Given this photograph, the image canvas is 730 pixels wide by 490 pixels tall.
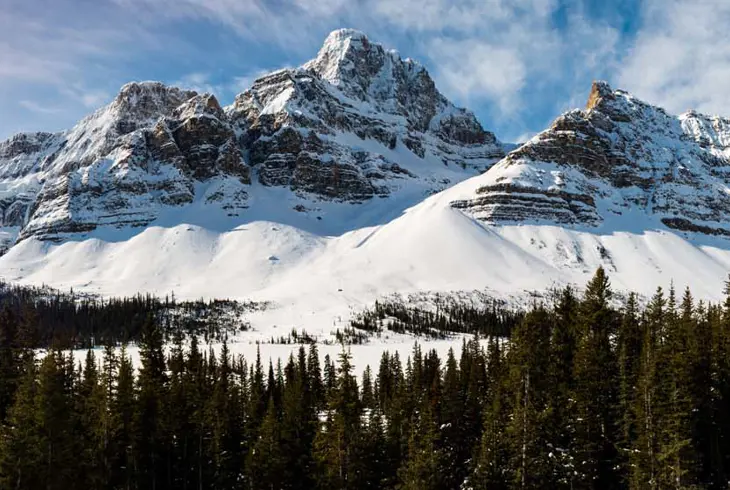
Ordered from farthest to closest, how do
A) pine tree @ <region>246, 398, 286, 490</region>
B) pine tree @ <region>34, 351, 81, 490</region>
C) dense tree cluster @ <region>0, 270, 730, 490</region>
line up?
pine tree @ <region>246, 398, 286, 490</region> < dense tree cluster @ <region>0, 270, 730, 490</region> < pine tree @ <region>34, 351, 81, 490</region>

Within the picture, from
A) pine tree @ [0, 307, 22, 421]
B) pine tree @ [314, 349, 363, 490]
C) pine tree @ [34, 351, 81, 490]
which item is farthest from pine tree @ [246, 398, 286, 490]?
pine tree @ [0, 307, 22, 421]

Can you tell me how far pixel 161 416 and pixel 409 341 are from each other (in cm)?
13175

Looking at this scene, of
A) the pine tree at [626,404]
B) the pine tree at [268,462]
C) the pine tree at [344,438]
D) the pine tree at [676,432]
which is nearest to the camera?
the pine tree at [676,432]

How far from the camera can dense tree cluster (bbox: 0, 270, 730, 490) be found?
3344 cm

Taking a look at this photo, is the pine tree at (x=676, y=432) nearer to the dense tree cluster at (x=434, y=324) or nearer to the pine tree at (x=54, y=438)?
the pine tree at (x=54, y=438)

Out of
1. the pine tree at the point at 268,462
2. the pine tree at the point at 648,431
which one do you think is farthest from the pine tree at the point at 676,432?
Answer: the pine tree at the point at 268,462

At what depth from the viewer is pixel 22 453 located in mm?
32438

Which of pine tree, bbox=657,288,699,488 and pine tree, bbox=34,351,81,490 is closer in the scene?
pine tree, bbox=657,288,699,488

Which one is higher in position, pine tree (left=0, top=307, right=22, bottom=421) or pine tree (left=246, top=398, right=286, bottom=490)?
pine tree (left=0, top=307, right=22, bottom=421)

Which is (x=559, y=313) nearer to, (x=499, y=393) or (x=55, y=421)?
(x=499, y=393)

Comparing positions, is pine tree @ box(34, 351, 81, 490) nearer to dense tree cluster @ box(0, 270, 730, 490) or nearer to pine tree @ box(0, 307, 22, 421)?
dense tree cluster @ box(0, 270, 730, 490)

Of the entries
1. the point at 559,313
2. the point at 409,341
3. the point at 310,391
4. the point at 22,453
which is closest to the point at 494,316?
the point at 409,341

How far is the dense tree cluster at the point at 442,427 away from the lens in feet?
110

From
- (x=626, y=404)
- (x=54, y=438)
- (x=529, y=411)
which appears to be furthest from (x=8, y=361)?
(x=626, y=404)
